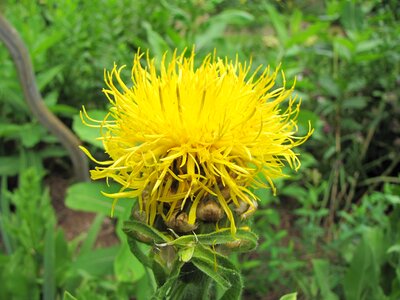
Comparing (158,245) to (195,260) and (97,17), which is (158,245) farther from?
(97,17)

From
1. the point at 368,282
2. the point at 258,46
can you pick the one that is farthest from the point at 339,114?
the point at 368,282

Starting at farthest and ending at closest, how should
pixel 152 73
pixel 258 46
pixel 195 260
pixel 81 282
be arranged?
1. pixel 258 46
2. pixel 81 282
3. pixel 152 73
4. pixel 195 260

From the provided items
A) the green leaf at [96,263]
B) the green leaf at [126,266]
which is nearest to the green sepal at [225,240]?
the green leaf at [126,266]

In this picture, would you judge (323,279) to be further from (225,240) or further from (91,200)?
(225,240)

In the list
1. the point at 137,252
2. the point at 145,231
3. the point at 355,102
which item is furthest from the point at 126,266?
the point at 355,102

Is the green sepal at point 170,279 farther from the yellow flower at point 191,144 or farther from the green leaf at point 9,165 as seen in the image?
the green leaf at point 9,165

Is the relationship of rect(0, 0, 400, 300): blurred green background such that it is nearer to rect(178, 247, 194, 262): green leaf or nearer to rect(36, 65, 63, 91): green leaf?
rect(36, 65, 63, 91): green leaf

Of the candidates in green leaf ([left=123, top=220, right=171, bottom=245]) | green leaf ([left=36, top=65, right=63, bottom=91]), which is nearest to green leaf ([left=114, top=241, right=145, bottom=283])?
green leaf ([left=123, top=220, right=171, bottom=245])

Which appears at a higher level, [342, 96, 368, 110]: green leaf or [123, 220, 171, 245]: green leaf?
[342, 96, 368, 110]: green leaf
